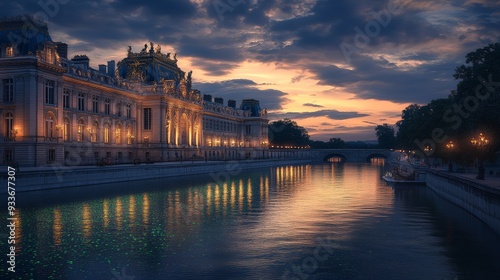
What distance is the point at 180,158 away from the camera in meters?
91.5

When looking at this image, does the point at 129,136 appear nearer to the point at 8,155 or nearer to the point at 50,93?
the point at 50,93

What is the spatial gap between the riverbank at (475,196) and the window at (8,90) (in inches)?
1873

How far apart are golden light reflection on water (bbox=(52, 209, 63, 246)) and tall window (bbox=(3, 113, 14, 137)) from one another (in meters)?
27.9

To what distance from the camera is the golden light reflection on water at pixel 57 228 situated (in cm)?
2283

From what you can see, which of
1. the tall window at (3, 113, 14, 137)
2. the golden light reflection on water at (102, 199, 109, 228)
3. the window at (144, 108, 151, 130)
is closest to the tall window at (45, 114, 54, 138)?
the tall window at (3, 113, 14, 137)

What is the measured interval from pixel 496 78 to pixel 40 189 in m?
44.6

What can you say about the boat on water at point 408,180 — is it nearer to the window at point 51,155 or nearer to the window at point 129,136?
the window at point 51,155

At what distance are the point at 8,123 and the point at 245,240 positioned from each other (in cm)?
4288

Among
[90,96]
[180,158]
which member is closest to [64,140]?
[90,96]

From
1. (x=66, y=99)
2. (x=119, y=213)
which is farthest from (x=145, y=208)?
(x=66, y=99)

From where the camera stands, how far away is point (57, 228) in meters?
25.9

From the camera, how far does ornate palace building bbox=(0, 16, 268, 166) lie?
179 ft

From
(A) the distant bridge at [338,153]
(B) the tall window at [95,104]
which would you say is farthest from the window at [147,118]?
(A) the distant bridge at [338,153]

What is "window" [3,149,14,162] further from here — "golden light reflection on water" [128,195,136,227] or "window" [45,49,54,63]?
"golden light reflection on water" [128,195,136,227]
